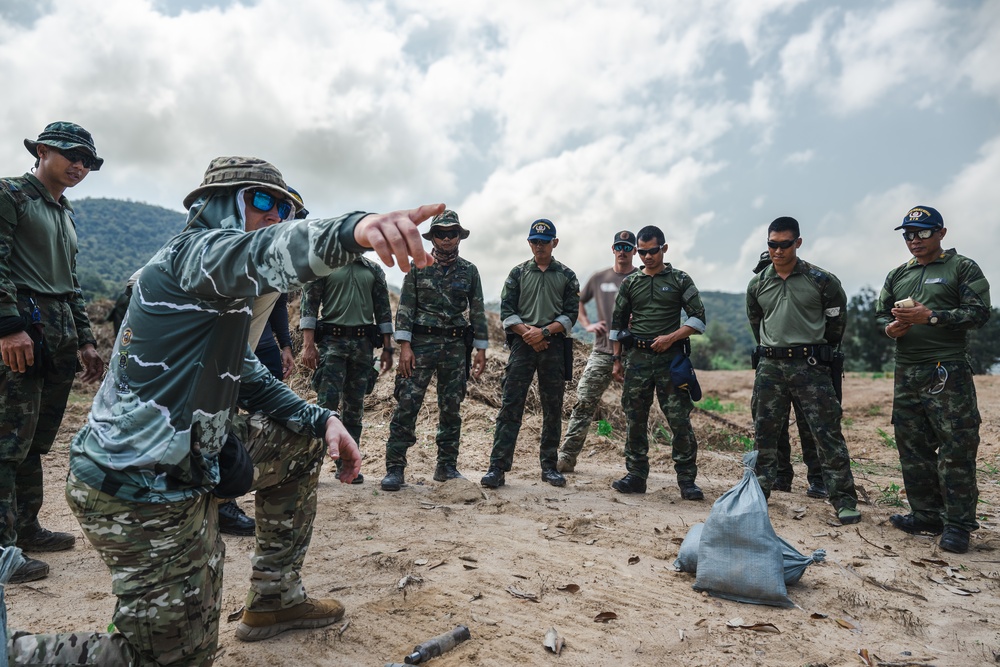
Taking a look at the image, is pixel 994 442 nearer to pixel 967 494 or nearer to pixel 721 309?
pixel 967 494

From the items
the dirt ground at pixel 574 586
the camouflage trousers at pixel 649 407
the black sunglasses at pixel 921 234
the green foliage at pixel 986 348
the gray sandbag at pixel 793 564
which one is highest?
→ the green foliage at pixel 986 348

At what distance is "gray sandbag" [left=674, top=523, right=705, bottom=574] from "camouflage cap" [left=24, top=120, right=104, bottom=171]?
172 inches

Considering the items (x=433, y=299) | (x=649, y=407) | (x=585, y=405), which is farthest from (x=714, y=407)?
(x=433, y=299)

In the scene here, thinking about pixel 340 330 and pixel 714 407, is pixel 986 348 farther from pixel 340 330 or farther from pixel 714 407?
pixel 340 330

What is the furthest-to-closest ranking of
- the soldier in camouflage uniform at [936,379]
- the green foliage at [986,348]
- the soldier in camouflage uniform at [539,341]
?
the green foliage at [986,348], the soldier in camouflage uniform at [539,341], the soldier in camouflage uniform at [936,379]

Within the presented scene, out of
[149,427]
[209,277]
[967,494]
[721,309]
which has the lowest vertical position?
[967,494]

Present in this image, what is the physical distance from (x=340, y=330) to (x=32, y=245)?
249cm

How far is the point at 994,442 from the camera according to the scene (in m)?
9.07

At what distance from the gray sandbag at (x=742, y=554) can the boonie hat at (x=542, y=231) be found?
3.39 m

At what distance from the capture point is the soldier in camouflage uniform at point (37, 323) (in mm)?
3412

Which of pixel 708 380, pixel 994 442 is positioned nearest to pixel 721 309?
pixel 708 380

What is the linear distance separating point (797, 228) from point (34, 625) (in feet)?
18.6

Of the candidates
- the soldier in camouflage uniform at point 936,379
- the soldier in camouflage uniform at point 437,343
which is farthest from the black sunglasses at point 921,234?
the soldier in camouflage uniform at point 437,343

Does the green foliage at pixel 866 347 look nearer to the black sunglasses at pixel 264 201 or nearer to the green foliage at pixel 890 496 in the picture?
the green foliage at pixel 890 496
